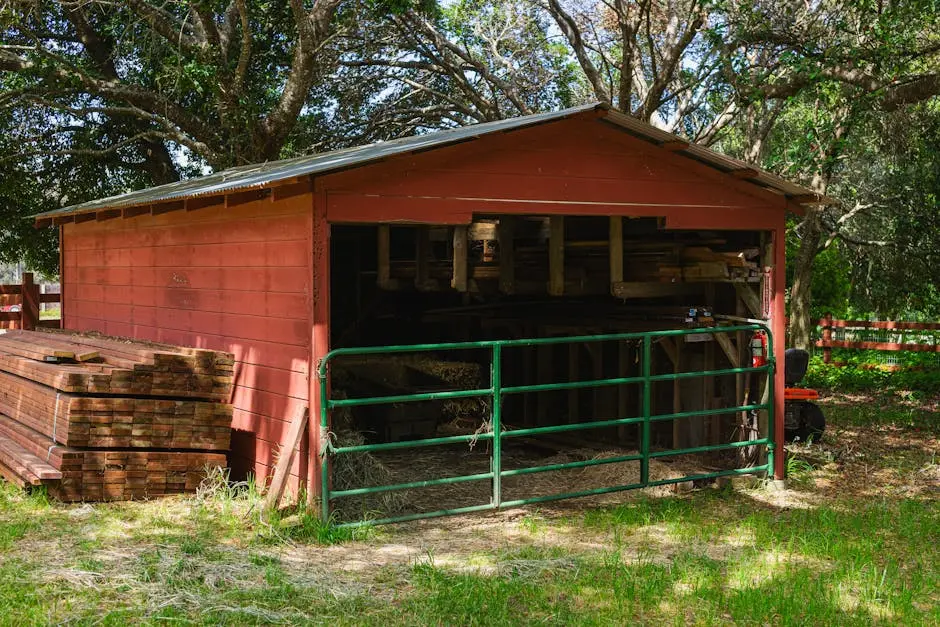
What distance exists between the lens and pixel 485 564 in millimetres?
6625

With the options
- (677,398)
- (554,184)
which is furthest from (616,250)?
(677,398)

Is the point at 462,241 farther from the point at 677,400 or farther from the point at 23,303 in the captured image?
the point at 23,303

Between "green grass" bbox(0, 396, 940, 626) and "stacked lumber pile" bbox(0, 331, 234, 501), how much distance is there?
0.21 metres

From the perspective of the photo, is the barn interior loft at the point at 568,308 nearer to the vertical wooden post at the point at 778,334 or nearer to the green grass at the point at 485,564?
the vertical wooden post at the point at 778,334

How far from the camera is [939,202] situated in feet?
57.1

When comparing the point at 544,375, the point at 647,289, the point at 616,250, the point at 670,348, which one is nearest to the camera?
the point at 616,250

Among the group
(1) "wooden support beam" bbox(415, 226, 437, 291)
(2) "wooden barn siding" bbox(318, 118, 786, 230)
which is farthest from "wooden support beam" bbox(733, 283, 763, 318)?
(1) "wooden support beam" bbox(415, 226, 437, 291)

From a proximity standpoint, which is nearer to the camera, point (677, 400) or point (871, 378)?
point (677, 400)

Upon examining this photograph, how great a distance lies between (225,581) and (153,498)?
2358 millimetres

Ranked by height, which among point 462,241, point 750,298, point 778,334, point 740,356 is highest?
point 462,241

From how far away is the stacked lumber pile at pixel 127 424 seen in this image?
795 cm

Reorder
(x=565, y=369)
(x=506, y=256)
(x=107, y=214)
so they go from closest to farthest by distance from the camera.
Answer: (x=506, y=256) → (x=107, y=214) → (x=565, y=369)

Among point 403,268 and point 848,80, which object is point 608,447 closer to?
point 403,268

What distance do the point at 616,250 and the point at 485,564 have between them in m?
3.53
